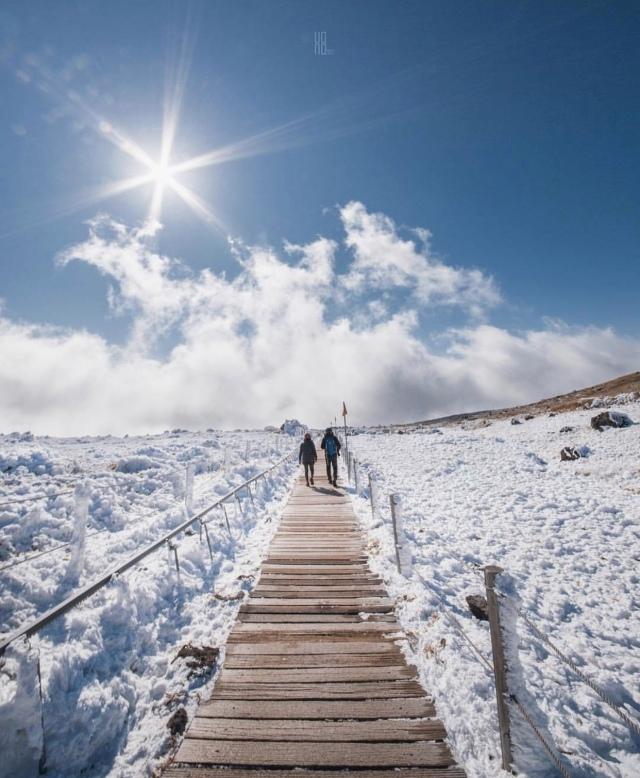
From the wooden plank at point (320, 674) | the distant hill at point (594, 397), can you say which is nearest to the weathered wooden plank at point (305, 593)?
the wooden plank at point (320, 674)

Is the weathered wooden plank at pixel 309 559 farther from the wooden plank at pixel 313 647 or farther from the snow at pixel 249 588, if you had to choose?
the wooden plank at pixel 313 647

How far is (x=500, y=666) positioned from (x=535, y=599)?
4479 mm

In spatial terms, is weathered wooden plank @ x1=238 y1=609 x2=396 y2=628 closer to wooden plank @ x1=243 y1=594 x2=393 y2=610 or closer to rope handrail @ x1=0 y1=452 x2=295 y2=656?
wooden plank @ x1=243 y1=594 x2=393 y2=610

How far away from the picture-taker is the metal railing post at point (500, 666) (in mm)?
3041

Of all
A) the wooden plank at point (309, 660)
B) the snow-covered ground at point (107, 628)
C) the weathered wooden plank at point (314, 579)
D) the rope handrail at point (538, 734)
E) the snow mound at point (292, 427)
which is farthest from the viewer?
the snow mound at point (292, 427)

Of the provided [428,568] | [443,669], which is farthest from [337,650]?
[428,568]

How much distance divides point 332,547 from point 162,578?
3.71m

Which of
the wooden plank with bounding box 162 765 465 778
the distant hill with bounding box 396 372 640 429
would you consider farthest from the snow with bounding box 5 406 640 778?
the distant hill with bounding box 396 372 640 429

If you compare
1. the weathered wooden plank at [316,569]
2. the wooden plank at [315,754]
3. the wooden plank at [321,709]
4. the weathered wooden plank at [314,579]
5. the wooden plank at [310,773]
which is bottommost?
the wooden plank at [310,773]

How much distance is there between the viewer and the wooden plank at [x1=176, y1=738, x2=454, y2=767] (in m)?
3.04

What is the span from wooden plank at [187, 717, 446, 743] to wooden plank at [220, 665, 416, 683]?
1.79 ft

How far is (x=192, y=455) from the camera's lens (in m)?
24.7

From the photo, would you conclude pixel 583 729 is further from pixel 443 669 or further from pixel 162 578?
pixel 162 578

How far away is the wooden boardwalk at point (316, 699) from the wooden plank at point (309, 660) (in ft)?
0.04
